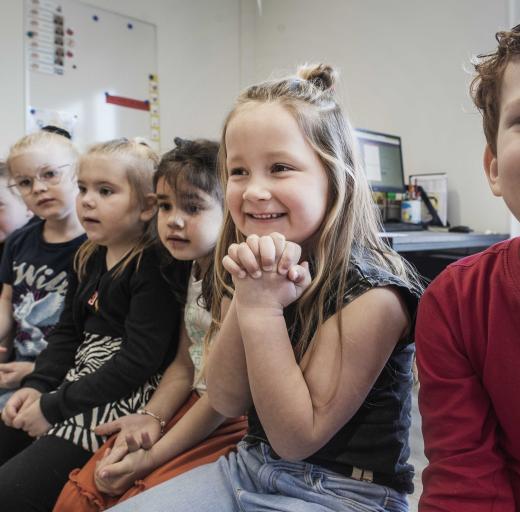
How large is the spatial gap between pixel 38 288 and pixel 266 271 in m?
0.95

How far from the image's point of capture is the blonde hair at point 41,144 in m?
1.38

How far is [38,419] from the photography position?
105 cm

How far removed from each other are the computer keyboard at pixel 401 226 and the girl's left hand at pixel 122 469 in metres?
1.61

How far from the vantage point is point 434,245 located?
184 centimetres

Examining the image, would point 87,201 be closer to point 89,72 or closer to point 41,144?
point 41,144

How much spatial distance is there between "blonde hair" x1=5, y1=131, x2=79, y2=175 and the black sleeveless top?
1.03 m

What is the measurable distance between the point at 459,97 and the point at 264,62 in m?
1.84

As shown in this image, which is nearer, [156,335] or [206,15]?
[156,335]

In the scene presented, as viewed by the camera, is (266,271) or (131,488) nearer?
(266,271)

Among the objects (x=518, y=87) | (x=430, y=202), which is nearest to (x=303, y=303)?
(x=518, y=87)

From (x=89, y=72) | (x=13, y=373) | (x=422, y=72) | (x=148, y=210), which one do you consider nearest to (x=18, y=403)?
(x=13, y=373)

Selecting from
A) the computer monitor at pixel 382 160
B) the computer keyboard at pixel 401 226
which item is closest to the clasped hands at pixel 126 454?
the computer keyboard at pixel 401 226

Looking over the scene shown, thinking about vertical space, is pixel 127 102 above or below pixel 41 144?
above

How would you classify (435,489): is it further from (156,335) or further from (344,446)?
(156,335)
